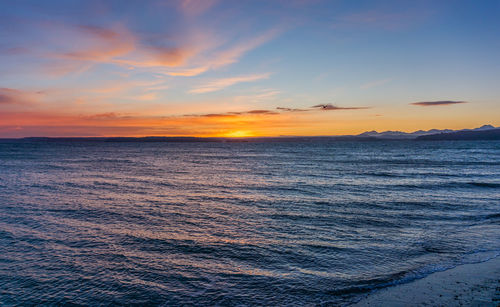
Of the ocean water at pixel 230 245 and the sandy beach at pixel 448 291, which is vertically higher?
the sandy beach at pixel 448 291

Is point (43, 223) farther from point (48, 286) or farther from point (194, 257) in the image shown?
point (194, 257)

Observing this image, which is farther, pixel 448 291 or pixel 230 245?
pixel 230 245

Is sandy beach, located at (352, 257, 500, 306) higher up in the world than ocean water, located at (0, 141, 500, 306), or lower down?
higher up

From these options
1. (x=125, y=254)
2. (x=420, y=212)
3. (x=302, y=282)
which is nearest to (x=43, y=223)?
(x=125, y=254)

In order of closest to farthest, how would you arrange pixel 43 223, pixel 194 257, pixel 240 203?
pixel 194 257, pixel 43 223, pixel 240 203

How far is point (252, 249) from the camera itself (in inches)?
520

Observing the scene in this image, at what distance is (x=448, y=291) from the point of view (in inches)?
364

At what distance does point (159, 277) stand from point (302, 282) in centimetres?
491

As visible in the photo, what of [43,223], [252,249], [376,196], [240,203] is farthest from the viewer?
[376,196]

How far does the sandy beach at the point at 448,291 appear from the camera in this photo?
8.62 metres

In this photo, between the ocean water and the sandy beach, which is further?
the ocean water

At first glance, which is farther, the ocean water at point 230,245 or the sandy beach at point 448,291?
the ocean water at point 230,245

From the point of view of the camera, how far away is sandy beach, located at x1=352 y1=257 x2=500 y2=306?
28.3 ft

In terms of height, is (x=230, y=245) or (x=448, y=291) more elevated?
(x=448, y=291)
